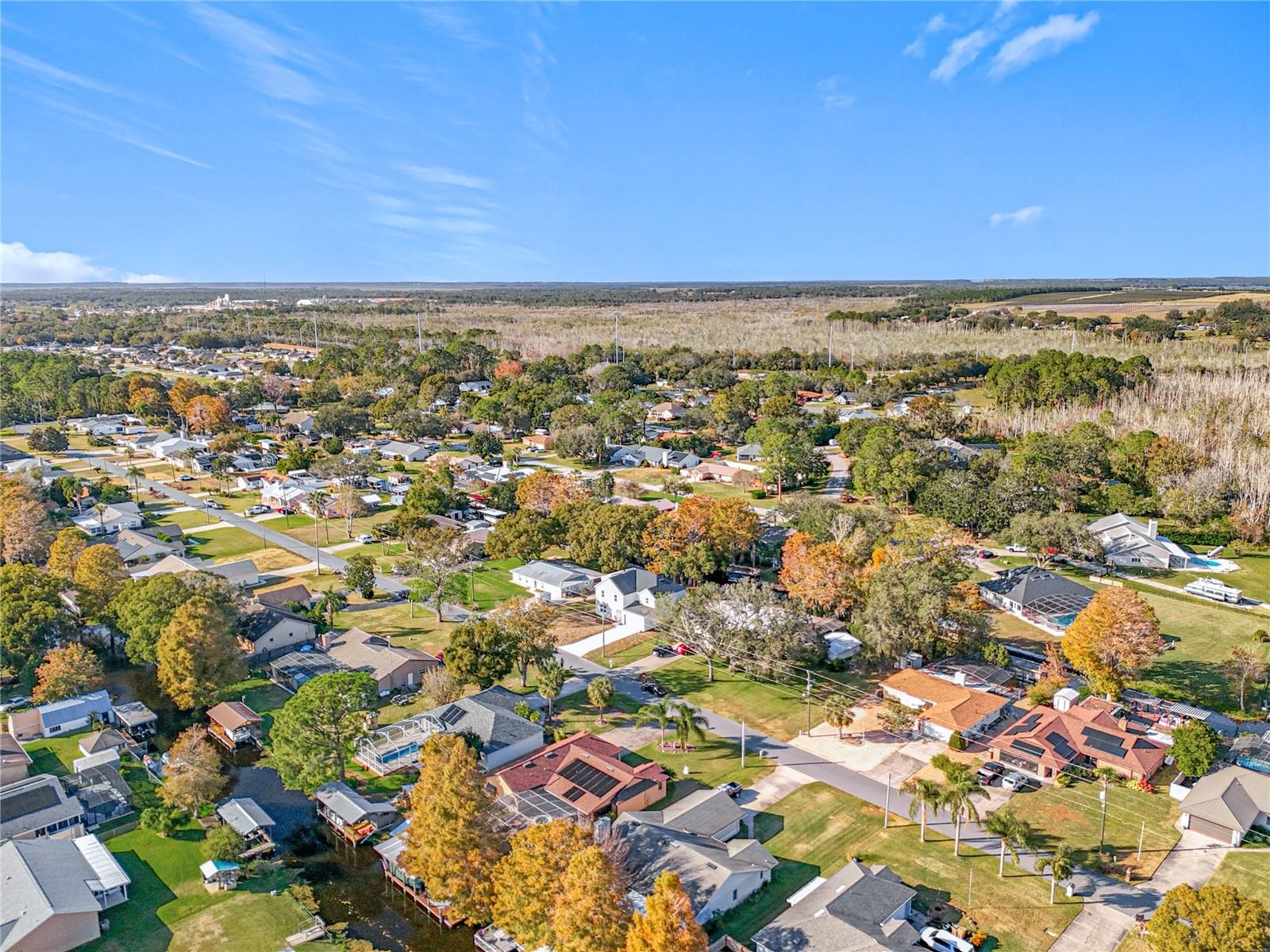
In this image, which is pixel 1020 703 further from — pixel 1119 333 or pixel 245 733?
pixel 1119 333

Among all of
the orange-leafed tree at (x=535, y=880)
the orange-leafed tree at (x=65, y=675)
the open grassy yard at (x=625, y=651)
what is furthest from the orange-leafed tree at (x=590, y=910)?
the orange-leafed tree at (x=65, y=675)

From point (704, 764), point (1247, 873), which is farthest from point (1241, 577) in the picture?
point (704, 764)

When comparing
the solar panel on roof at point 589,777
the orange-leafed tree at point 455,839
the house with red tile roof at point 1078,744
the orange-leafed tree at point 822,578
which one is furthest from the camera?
the orange-leafed tree at point 822,578

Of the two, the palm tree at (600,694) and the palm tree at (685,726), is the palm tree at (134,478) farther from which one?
the palm tree at (685,726)

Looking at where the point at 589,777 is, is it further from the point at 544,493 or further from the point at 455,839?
the point at 544,493

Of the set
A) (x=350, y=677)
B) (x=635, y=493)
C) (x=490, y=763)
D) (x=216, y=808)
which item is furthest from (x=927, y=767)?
(x=635, y=493)
